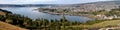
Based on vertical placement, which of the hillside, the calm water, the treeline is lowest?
the hillside

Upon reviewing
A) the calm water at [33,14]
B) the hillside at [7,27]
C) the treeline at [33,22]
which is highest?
the calm water at [33,14]

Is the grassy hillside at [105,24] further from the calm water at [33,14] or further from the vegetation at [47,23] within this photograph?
the calm water at [33,14]

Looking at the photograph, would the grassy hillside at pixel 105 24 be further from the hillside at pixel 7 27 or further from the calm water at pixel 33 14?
the hillside at pixel 7 27

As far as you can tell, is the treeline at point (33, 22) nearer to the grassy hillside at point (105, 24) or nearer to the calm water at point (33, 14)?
the calm water at point (33, 14)

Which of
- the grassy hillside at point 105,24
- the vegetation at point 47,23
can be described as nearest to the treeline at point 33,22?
the vegetation at point 47,23

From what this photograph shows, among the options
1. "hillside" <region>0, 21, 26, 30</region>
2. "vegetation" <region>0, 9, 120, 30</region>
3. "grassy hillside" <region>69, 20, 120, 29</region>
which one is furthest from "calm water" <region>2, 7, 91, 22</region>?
"hillside" <region>0, 21, 26, 30</region>

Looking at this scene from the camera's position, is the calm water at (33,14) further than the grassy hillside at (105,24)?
No

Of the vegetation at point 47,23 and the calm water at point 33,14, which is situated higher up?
the calm water at point 33,14

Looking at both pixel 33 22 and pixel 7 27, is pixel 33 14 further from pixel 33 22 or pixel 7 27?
pixel 7 27

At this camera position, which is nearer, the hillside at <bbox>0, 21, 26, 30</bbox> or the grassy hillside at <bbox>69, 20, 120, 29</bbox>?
the hillside at <bbox>0, 21, 26, 30</bbox>

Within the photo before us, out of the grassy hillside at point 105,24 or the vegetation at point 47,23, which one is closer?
the vegetation at point 47,23

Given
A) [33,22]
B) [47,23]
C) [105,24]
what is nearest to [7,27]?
[33,22]

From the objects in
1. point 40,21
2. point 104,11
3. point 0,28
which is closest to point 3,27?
point 0,28

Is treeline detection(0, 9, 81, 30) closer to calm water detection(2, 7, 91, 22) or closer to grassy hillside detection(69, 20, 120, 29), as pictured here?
calm water detection(2, 7, 91, 22)
